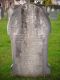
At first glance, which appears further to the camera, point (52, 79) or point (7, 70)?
point (7, 70)

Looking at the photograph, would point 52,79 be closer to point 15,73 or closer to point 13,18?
point 15,73

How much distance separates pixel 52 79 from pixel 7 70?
1.34 m

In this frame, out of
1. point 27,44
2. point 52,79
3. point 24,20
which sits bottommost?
point 52,79

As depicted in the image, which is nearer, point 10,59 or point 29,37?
point 29,37

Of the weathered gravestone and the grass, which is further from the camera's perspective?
the grass

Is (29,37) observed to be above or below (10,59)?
above

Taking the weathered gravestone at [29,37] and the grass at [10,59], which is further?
the grass at [10,59]

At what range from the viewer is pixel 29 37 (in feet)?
27.4

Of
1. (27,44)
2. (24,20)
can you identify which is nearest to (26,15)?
(24,20)

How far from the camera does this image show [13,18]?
8.29 m

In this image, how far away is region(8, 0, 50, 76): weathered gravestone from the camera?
8281 mm

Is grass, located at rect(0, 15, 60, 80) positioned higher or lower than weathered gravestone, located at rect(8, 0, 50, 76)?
lower

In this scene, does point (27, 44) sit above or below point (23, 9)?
→ below

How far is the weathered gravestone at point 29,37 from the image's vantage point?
8.28m
